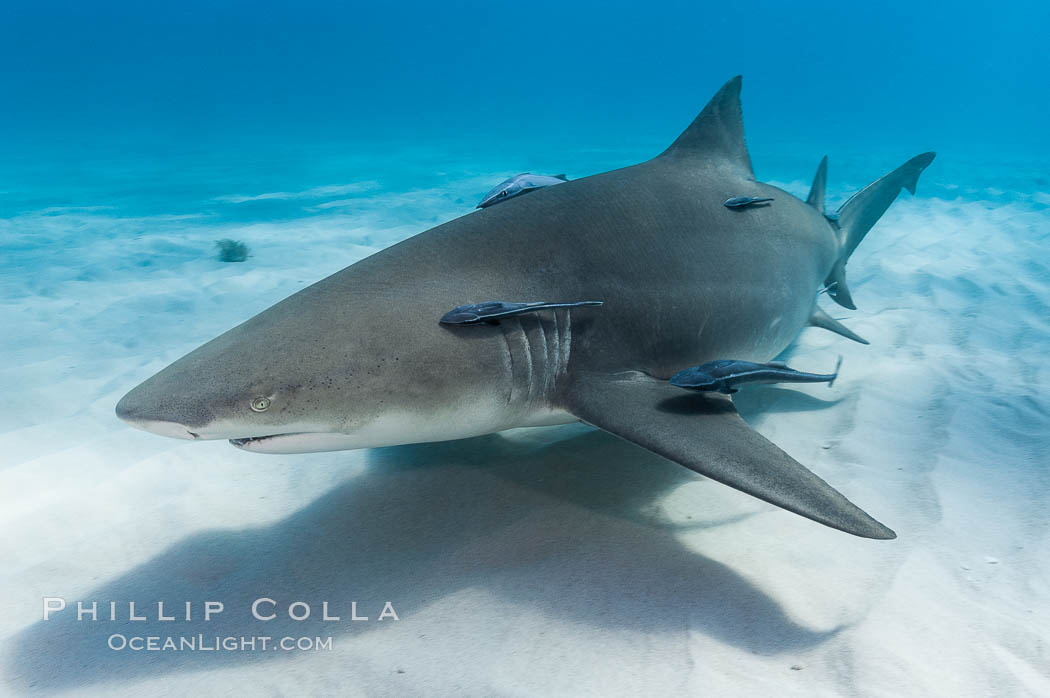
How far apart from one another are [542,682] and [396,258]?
1.75 meters

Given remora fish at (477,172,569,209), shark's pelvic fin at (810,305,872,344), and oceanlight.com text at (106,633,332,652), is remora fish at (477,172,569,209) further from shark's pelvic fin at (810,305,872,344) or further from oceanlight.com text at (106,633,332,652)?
oceanlight.com text at (106,633,332,652)

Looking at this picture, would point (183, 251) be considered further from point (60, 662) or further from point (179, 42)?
point (179, 42)

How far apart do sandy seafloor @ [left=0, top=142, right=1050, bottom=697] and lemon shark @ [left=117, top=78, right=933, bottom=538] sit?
0.49 meters

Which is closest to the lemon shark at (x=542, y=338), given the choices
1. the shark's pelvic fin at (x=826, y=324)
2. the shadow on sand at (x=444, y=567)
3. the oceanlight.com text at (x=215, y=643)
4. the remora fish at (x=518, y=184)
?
the shadow on sand at (x=444, y=567)

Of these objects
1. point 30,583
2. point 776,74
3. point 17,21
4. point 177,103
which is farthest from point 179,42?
point 30,583

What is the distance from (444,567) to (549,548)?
431 mm

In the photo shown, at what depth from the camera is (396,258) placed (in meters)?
2.64

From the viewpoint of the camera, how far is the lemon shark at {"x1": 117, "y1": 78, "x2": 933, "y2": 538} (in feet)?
6.43

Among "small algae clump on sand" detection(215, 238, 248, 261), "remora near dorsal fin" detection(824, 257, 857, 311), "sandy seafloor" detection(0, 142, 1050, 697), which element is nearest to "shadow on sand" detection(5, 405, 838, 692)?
"sandy seafloor" detection(0, 142, 1050, 697)

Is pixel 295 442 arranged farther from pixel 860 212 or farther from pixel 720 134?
pixel 860 212

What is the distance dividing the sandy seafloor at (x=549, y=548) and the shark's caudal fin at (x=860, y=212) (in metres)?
0.57

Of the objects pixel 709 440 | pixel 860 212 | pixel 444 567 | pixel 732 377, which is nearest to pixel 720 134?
pixel 860 212

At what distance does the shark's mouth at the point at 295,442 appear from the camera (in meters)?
2.00

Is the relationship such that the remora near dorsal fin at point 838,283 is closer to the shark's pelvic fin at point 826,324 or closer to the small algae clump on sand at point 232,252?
A: the shark's pelvic fin at point 826,324
